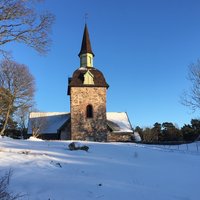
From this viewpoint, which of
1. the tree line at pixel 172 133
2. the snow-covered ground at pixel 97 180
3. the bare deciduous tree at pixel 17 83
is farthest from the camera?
the tree line at pixel 172 133

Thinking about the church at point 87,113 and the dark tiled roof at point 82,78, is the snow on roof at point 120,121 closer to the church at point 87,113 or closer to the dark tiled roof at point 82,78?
the church at point 87,113

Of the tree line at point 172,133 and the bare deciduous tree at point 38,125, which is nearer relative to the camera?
the bare deciduous tree at point 38,125

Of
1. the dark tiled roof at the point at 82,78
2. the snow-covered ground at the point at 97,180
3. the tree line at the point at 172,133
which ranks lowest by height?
the snow-covered ground at the point at 97,180

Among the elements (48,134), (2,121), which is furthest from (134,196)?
A: (2,121)

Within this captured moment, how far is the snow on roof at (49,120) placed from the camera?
40122mm

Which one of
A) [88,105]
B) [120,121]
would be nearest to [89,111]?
[88,105]

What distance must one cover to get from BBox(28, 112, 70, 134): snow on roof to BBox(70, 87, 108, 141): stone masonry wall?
4.40 metres

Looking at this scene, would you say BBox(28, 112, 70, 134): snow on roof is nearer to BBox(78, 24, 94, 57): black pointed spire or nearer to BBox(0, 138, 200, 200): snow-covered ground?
BBox(78, 24, 94, 57): black pointed spire

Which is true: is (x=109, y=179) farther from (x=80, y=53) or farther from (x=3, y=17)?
(x=80, y=53)

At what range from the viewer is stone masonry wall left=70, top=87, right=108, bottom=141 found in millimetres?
35781

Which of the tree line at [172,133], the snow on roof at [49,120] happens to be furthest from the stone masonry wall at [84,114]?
the tree line at [172,133]

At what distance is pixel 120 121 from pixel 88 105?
7300 mm

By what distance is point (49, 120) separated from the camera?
42.2 meters

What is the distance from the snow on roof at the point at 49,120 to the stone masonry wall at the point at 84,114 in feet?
14.4
